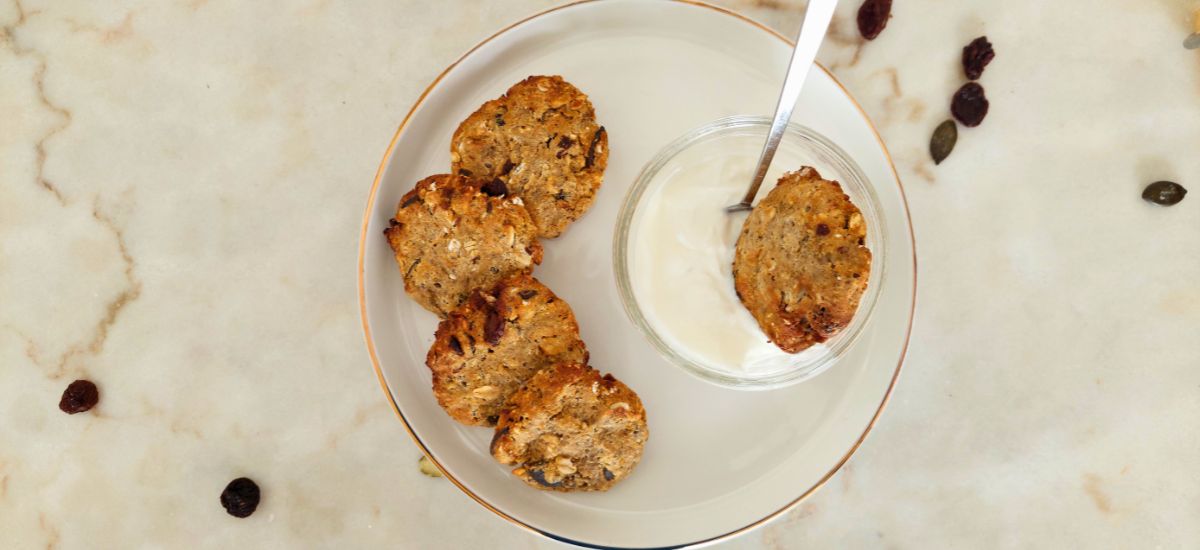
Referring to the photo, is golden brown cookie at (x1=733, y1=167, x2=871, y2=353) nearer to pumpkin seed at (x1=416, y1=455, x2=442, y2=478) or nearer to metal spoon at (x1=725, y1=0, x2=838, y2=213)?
metal spoon at (x1=725, y1=0, x2=838, y2=213)

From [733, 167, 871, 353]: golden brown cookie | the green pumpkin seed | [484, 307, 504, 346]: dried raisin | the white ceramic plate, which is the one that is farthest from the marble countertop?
[733, 167, 871, 353]: golden brown cookie

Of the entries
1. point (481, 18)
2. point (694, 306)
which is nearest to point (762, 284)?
point (694, 306)

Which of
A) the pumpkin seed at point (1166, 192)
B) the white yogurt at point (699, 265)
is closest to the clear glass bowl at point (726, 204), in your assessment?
the white yogurt at point (699, 265)

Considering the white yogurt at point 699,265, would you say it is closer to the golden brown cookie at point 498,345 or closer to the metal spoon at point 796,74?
the metal spoon at point 796,74

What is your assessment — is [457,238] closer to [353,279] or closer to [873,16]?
[353,279]

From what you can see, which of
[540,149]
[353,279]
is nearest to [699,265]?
[540,149]
